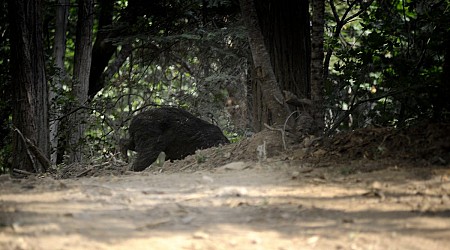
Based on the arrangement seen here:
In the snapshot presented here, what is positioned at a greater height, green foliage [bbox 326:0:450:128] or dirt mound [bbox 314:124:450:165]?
green foliage [bbox 326:0:450:128]

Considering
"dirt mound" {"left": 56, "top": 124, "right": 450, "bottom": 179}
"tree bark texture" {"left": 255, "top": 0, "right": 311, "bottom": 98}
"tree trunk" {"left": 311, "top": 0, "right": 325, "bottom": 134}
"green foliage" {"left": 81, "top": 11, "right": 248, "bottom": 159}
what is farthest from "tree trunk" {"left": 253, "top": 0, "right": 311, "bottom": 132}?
"green foliage" {"left": 81, "top": 11, "right": 248, "bottom": 159}

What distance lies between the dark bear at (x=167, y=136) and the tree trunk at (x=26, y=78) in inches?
54.5

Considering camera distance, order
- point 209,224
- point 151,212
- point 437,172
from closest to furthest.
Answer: point 209,224, point 151,212, point 437,172

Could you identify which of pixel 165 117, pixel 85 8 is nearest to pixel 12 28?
pixel 165 117

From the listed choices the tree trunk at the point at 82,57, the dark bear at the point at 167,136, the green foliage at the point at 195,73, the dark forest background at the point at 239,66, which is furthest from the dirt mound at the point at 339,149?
the tree trunk at the point at 82,57

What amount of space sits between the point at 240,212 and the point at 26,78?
5.62 metres

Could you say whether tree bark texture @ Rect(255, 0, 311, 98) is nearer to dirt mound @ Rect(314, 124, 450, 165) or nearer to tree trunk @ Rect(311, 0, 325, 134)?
tree trunk @ Rect(311, 0, 325, 134)

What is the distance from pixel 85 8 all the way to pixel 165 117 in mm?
4632

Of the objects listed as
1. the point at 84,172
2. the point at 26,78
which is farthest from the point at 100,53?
the point at 84,172

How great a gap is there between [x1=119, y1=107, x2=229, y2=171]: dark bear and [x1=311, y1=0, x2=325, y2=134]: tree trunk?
215 cm

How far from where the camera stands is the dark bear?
27.3 feet

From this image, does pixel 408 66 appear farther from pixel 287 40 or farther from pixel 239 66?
pixel 239 66

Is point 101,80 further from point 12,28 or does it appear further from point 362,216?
point 362,216

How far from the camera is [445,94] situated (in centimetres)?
540
